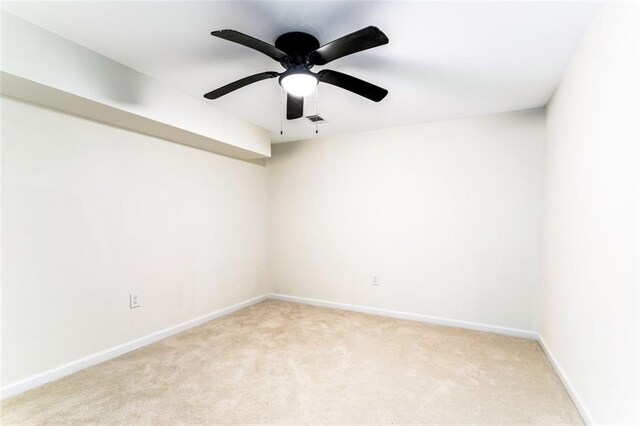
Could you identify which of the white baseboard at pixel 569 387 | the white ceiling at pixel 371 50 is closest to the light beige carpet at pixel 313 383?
the white baseboard at pixel 569 387

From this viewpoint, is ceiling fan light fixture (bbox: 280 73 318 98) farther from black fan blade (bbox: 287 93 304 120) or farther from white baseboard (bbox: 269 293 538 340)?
white baseboard (bbox: 269 293 538 340)

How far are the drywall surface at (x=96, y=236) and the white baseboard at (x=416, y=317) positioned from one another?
103cm

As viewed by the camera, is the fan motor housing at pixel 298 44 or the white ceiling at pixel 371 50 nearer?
the white ceiling at pixel 371 50

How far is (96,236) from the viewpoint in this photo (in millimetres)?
2426

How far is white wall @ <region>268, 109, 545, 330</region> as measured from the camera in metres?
3.03

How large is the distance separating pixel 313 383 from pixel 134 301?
69.0 inches

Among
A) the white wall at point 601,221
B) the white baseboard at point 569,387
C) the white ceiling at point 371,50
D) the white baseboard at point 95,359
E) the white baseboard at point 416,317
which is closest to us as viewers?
the white wall at point 601,221

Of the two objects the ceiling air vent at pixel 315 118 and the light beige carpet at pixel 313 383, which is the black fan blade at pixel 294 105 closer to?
the ceiling air vent at pixel 315 118

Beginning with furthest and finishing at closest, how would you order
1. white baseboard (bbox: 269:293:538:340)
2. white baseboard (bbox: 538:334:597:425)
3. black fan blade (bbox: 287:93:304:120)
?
white baseboard (bbox: 269:293:538:340) < black fan blade (bbox: 287:93:304:120) < white baseboard (bbox: 538:334:597:425)

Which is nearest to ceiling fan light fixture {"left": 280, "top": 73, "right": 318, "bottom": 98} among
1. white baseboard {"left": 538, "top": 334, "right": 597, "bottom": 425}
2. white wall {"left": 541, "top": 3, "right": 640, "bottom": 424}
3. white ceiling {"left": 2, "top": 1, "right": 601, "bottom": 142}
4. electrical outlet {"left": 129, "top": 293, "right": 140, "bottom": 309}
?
white ceiling {"left": 2, "top": 1, "right": 601, "bottom": 142}

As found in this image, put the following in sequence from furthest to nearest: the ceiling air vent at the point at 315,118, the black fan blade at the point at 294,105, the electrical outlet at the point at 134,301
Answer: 1. the ceiling air vent at the point at 315,118
2. the electrical outlet at the point at 134,301
3. the black fan blade at the point at 294,105

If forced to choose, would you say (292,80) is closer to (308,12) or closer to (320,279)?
(308,12)

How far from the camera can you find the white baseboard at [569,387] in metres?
1.69

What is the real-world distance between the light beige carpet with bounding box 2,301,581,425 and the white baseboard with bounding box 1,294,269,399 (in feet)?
0.21
